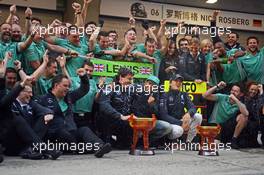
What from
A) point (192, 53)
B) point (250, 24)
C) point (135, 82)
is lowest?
point (135, 82)

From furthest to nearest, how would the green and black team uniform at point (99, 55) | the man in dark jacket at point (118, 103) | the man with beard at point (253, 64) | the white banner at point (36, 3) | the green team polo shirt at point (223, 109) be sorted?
the white banner at point (36, 3) < the man with beard at point (253, 64) < the green team polo shirt at point (223, 109) < the green and black team uniform at point (99, 55) < the man in dark jacket at point (118, 103)

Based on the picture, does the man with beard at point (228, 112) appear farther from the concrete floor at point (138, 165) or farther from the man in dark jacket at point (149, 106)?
the man in dark jacket at point (149, 106)

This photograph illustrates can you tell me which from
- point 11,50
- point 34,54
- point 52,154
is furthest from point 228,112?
point 11,50

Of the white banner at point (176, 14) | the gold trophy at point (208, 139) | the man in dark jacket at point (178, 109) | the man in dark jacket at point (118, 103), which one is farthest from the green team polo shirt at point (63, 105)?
the white banner at point (176, 14)

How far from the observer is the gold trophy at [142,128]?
7.15 m

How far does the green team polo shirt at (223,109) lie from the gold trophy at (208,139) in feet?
3.62

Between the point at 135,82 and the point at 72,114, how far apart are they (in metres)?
1.54

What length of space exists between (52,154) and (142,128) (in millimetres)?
1468

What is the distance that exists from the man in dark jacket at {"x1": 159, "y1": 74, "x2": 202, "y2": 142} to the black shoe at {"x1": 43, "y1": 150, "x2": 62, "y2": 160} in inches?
85.0

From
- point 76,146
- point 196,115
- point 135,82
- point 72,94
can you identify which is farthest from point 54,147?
point 196,115

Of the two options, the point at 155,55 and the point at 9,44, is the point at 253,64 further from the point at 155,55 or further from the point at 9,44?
the point at 9,44

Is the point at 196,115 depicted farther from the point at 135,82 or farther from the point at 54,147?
the point at 54,147

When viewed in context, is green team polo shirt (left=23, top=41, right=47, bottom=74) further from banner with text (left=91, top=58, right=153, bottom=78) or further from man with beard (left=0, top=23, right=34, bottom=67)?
banner with text (left=91, top=58, right=153, bottom=78)

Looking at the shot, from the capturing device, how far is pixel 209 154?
24.5 ft
